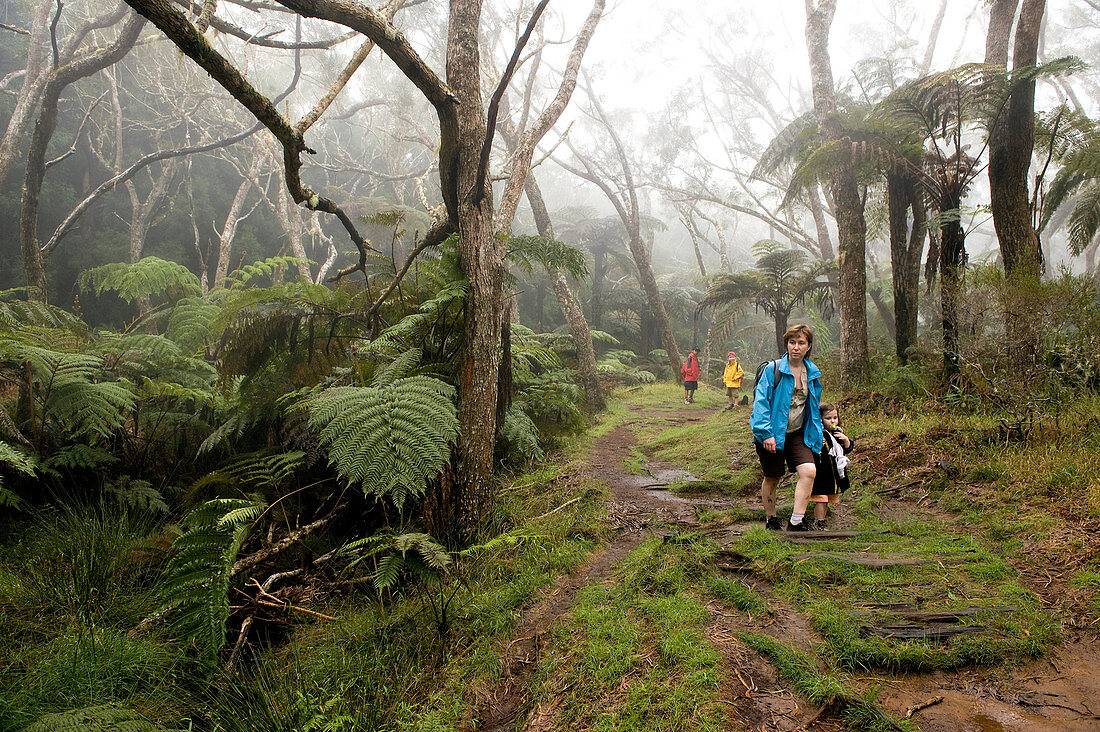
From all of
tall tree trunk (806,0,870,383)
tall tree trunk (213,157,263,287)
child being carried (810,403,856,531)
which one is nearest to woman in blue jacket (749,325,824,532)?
child being carried (810,403,856,531)

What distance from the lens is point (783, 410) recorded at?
345cm

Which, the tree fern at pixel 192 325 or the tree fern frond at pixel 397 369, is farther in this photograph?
the tree fern at pixel 192 325

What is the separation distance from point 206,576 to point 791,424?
3453 mm

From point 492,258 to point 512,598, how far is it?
2.38 metres

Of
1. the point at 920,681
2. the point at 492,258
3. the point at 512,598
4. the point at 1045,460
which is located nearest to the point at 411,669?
the point at 512,598

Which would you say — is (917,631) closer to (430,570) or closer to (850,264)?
(430,570)

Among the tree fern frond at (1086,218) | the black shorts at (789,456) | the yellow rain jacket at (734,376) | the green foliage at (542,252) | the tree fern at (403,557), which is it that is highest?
the tree fern frond at (1086,218)

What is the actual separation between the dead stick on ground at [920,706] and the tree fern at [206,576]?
275 cm

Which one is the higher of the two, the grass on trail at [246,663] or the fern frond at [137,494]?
the fern frond at [137,494]

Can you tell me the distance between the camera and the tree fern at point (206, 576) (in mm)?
2346

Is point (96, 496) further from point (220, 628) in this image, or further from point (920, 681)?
point (920, 681)

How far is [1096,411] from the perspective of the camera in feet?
13.7

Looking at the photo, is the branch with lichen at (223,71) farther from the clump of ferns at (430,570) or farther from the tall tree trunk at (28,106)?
the tall tree trunk at (28,106)

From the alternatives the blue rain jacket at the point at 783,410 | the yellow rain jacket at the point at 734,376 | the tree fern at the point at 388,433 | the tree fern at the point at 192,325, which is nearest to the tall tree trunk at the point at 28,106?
the tree fern at the point at 192,325
